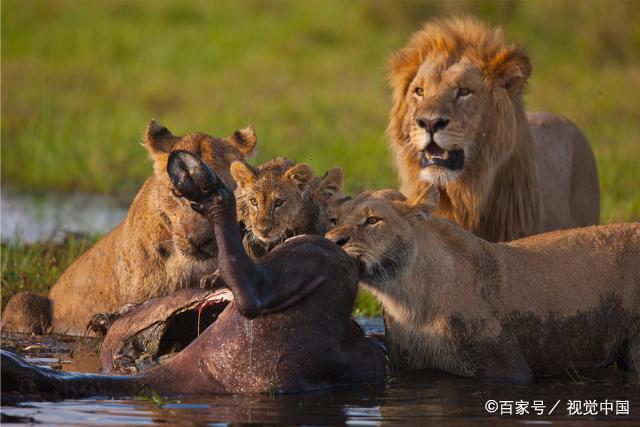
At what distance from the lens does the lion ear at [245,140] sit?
6.98m

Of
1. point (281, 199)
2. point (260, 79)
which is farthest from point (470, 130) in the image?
point (260, 79)

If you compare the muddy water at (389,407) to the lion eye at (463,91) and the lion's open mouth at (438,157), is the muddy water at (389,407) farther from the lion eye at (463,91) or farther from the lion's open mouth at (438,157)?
the lion eye at (463,91)

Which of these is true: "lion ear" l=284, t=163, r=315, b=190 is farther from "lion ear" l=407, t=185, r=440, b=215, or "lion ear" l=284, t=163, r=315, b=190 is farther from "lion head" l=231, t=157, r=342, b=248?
"lion ear" l=407, t=185, r=440, b=215

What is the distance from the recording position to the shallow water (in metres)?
9.65

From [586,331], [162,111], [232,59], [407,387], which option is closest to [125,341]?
[407,387]

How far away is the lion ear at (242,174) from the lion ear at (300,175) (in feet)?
0.54

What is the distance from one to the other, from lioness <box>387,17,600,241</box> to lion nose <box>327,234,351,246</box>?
147 cm

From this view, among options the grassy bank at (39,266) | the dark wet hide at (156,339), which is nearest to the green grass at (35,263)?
the grassy bank at (39,266)

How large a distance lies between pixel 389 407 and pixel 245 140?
2010mm

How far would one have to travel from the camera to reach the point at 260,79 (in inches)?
634

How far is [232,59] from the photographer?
1748cm

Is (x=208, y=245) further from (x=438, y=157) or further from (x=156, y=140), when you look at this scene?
(x=438, y=157)

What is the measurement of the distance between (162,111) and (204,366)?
376 inches

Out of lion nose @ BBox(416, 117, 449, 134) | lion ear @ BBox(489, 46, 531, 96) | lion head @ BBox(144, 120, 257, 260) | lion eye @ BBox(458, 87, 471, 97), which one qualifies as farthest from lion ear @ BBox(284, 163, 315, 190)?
lion ear @ BBox(489, 46, 531, 96)
